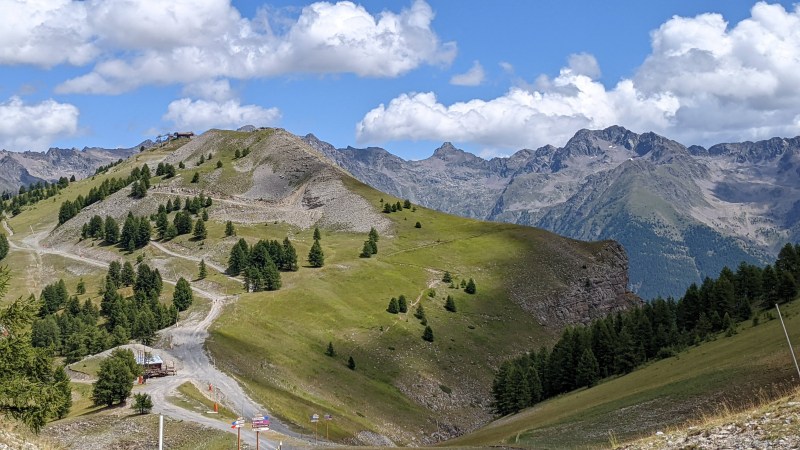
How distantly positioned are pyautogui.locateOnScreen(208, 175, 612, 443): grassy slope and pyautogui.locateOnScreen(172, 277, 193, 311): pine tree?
34.4 ft

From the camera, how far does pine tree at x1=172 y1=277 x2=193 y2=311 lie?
143 metres

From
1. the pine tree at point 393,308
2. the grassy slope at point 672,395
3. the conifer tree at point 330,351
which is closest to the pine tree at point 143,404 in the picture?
the grassy slope at point 672,395

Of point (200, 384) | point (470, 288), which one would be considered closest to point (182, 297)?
point (200, 384)

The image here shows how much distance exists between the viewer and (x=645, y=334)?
353ft

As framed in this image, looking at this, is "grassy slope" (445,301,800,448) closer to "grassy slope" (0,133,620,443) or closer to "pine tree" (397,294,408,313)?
"grassy slope" (0,133,620,443)

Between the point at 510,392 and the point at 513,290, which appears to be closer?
the point at 510,392

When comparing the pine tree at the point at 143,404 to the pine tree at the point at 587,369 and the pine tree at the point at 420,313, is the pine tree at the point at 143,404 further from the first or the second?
the pine tree at the point at 420,313

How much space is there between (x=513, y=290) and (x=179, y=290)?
283 ft

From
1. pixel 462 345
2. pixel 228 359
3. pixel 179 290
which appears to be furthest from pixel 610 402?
pixel 179 290

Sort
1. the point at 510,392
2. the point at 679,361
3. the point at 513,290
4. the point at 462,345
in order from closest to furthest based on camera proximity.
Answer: the point at 679,361
the point at 510,392
the point at 462,345
the point at 513,290

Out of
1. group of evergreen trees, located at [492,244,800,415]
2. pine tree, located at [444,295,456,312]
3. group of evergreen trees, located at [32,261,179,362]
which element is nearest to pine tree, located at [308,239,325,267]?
pine tree, located at [444,295,456,312]

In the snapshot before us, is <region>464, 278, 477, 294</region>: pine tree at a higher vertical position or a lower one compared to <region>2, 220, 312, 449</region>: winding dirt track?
lower

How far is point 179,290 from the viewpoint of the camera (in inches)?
5709

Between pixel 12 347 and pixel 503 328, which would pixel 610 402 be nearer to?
pixel 12 347
